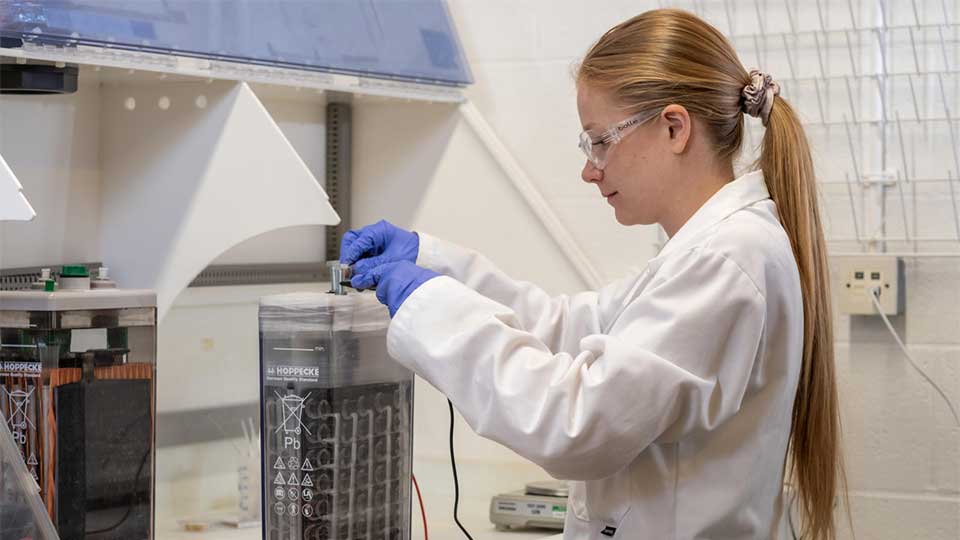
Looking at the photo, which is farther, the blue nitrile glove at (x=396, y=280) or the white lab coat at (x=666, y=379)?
the blue nitrile glove at (x=396, y=280)

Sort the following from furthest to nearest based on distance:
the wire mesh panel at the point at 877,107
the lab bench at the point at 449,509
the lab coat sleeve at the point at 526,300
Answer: the wire mesh panel at the point at 877,107 → the lab bench at the point at 449,509 → the lab coat sleeve at the point at 526,300

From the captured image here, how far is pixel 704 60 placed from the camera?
4.50 ft

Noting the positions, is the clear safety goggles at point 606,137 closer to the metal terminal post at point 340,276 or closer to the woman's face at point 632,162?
the woman's face at point 632,162

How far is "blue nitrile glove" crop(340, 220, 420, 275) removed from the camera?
1.60 m

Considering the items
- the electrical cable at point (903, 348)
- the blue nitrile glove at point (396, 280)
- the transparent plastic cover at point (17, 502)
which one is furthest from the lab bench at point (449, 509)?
the electrical cable at point (903, 348)

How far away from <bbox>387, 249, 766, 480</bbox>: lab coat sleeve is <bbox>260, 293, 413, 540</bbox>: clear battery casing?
25 centimetres

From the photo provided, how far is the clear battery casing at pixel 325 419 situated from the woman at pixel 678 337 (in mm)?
102

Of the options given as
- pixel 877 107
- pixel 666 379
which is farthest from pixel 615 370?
pixel 877 107

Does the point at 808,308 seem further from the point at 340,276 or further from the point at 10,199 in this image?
the point at 10,199

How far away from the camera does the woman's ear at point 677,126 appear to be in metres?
1.35

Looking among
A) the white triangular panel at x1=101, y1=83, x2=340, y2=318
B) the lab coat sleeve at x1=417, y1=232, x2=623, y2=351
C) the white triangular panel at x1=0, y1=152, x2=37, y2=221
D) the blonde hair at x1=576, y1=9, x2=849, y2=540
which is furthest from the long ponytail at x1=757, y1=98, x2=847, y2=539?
the white triangular panel at x1=0, y1=152, x2=37, y2=221

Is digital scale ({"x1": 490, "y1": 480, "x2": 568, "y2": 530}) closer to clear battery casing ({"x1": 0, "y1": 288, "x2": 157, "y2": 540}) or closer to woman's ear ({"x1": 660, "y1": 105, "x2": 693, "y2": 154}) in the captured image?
clear battery casing ({"x1": 0, "y1": 288, "x2": 157, "y2": 540})

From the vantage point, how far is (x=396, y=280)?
1.37 metres

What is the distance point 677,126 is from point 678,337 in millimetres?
275
